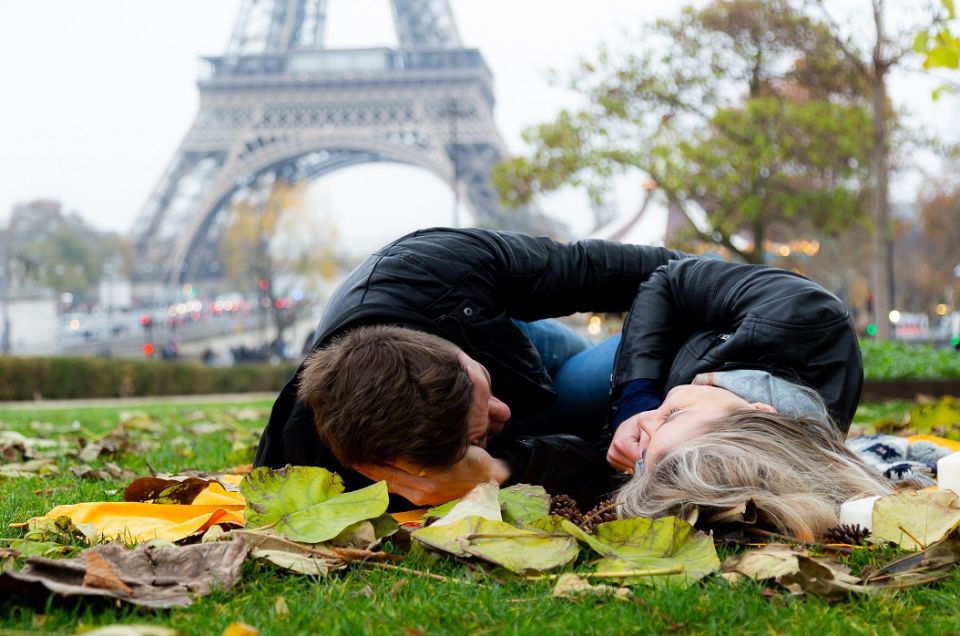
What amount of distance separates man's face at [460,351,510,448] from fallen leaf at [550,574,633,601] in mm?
755

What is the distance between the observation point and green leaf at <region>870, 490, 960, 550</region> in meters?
1.83

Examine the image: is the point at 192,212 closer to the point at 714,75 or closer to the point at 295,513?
the point at 714,75

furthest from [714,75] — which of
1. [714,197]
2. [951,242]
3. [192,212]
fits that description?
[192,212]

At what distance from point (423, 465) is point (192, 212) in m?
39.8

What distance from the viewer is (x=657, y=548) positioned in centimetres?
177

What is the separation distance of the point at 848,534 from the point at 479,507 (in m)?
0.75

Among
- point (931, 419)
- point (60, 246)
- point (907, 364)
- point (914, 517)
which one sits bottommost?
point (907, 364)

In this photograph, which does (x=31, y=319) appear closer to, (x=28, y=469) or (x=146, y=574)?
(x=28, y=469)

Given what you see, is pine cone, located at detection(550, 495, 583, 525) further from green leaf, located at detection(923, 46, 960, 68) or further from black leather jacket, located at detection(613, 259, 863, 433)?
green leaf, located at detection(923, 46, 960, 68)

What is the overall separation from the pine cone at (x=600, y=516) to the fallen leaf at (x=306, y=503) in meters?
0.45

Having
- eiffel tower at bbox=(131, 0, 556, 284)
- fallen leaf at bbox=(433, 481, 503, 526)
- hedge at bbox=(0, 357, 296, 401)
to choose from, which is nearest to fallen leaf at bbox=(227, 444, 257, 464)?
fallen leaf at bbox=(433, 481, 503, 526)

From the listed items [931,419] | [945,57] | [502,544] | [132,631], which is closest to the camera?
[132,631]

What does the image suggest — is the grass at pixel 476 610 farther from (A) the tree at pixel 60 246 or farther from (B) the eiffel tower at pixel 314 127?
(A) the tree at pixel 60 246

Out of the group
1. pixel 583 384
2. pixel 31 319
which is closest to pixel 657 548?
pixel 583 384
